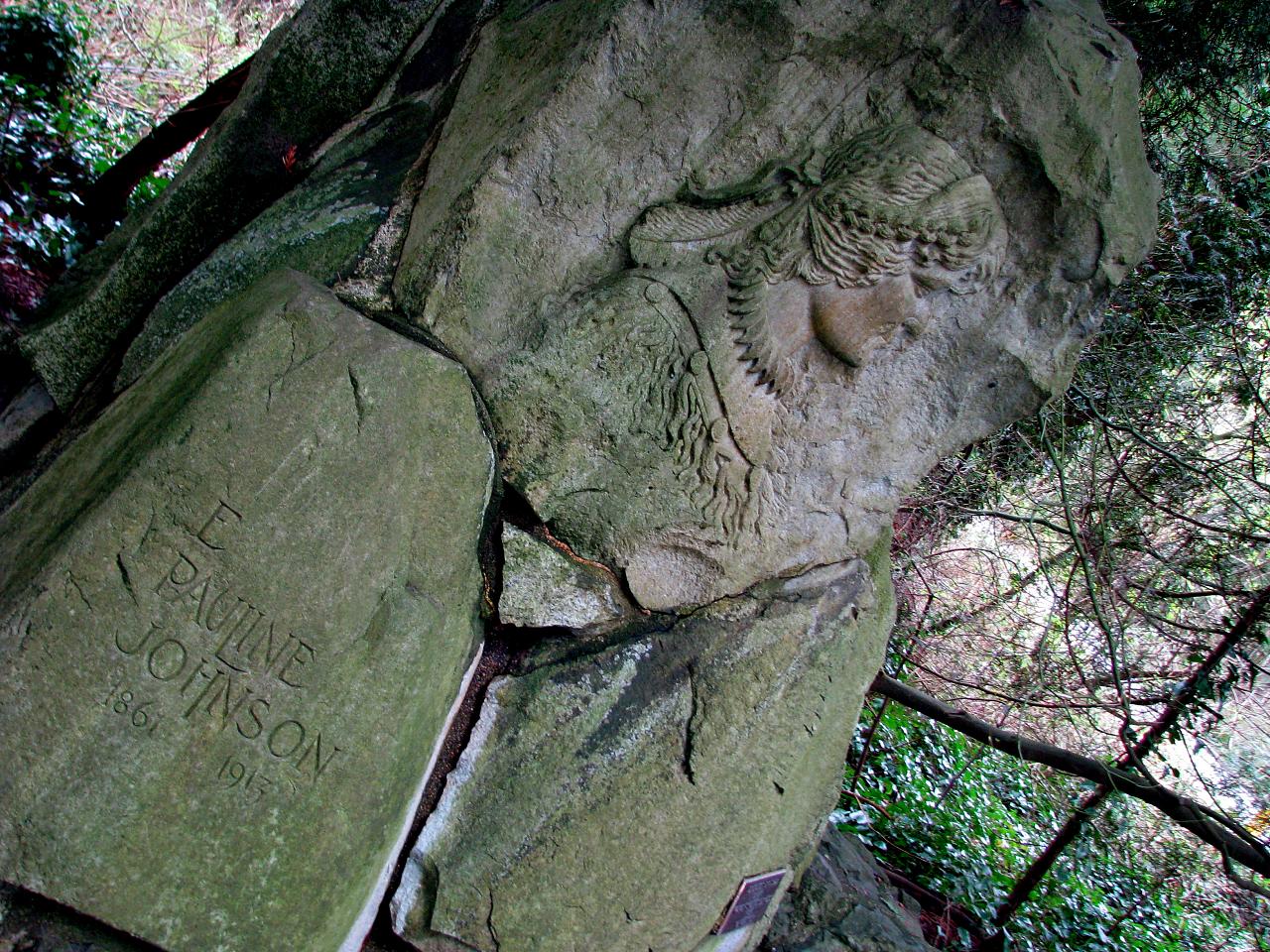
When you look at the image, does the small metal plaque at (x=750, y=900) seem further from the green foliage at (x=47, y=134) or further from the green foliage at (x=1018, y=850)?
the green foliage at (x=47, y=134)

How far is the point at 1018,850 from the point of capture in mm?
4918

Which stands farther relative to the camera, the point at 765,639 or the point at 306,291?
the point at 765,639

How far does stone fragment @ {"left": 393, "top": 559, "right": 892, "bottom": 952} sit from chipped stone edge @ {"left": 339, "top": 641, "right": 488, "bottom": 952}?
0.13 ft

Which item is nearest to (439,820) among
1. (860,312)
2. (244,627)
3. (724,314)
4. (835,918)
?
(244,627)

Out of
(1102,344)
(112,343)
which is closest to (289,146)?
(112,343)

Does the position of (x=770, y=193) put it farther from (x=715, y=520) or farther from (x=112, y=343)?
(x=112, y=343)

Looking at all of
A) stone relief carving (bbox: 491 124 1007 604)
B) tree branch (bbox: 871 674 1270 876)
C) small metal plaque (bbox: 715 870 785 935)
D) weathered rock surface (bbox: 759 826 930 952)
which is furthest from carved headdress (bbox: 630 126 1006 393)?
tree branch (bbox: 871 674 1270 876)

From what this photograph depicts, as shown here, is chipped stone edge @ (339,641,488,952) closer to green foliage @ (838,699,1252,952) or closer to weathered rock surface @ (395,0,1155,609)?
weathered rock surface @ (395,0,1155,609)

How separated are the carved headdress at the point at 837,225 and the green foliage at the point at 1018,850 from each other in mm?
3017

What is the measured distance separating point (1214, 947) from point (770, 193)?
4.27 m

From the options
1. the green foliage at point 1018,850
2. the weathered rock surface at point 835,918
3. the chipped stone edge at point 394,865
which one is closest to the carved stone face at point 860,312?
the chipped stone edge at point 394,865

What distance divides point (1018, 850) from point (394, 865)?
414 centimetres

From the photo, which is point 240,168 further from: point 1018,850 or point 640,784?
point 1018,850

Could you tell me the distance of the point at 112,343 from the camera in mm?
2486
